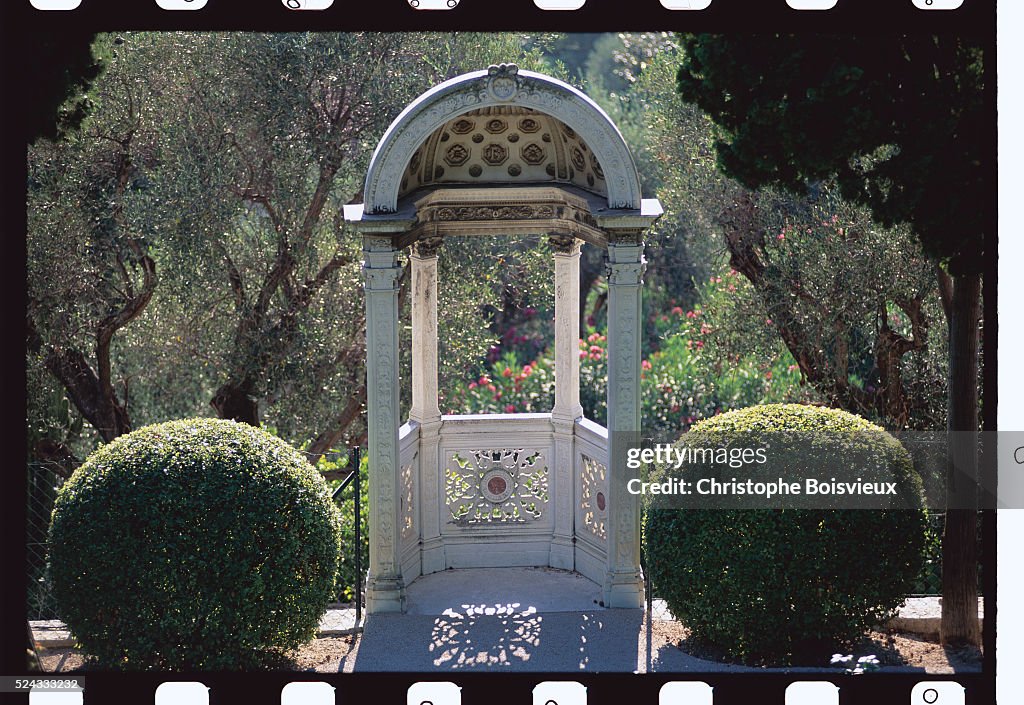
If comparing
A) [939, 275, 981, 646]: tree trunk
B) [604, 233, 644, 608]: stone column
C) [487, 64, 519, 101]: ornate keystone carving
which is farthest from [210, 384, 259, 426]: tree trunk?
[939, 275, 981, 646]: tree trunk

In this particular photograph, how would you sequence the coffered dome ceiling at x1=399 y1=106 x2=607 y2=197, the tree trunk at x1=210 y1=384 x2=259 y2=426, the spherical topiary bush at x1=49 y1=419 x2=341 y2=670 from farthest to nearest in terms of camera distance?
the tree trunk at x1=210 y1=384 x2=259 y2=426, the coffered dome ceiling at x1=399 y1=106 x2=607 y2=197, the spherical topiary bush at x1=49 y1=419 x2=341 y2=670

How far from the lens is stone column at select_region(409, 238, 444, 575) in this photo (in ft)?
33.7

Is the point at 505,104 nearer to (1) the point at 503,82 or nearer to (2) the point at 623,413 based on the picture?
(1) the point at 503,82

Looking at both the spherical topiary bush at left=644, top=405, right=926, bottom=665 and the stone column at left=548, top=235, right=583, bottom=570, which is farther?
the stone column at left=548, top=235, right=583, bottom=570

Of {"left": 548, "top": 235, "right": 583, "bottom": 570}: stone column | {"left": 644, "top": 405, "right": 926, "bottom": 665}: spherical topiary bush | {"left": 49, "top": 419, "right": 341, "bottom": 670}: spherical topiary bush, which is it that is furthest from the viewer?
{"left": 548, "top": 235, "right": 583, "bottom": 570}: stone column

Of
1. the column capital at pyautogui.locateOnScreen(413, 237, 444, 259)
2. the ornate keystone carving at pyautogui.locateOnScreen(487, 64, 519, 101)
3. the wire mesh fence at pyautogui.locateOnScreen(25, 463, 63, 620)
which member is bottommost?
the wire mesh fence at pyautogui.locateOnScreen(25, 463, 63, 620)

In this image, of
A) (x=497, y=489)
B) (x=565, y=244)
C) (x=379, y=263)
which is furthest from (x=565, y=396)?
(x=379, y=263)

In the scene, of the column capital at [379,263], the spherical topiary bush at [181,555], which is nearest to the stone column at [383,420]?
the column capital at [379,263]

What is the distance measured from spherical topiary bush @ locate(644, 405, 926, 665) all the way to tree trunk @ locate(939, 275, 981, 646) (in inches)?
22.0

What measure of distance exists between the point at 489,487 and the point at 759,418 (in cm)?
Result: 275

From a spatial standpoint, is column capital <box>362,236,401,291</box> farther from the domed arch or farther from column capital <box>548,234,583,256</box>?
column capital <box>548,234,583,256</box>

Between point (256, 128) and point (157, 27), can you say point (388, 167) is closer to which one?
point (157, 27)

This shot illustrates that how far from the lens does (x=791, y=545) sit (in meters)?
8.12

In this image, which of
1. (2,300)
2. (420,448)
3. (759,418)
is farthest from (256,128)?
(759,418)
